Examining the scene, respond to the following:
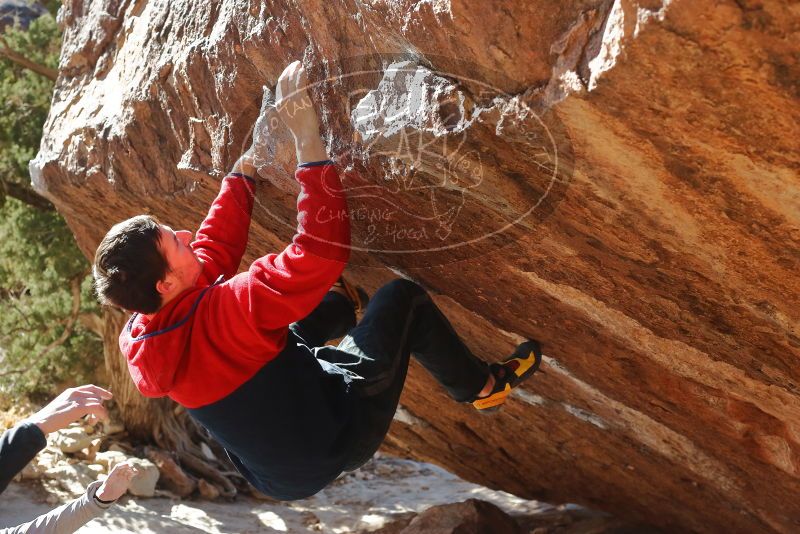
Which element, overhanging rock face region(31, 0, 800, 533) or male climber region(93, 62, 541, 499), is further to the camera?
male climber region(93, 62, 541, 499)

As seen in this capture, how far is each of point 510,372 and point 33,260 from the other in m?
5.16

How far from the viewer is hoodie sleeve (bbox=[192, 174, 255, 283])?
9.34 ft

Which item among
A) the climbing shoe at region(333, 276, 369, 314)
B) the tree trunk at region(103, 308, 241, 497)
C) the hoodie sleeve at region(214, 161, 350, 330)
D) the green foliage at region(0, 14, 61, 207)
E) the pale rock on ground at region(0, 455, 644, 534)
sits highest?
the green foliage at region(0, 14, 61, 207)

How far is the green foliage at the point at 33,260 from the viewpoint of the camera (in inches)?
274

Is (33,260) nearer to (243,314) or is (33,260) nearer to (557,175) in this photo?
(243,314)

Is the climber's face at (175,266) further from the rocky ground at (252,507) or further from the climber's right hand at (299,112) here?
the rocky ground at (252,507)

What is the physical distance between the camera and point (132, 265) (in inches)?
94.2

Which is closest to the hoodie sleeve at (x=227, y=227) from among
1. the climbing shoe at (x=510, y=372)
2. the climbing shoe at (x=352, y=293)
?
the climbing shoe at (x=352, y=293)

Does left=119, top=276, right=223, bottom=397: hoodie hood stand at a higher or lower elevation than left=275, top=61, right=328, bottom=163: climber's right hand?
lower

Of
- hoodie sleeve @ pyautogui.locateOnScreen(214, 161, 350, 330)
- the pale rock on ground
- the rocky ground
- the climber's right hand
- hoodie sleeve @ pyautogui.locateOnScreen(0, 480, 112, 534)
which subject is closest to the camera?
hoodie sleeve @ pyautogui.locateOnScreen(214, 161, 350, 330)

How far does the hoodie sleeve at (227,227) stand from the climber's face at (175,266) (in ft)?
0.88

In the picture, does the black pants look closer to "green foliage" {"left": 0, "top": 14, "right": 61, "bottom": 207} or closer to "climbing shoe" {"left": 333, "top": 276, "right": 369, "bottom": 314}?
"climbing shoe" {"left": 333, "top": 276, "right": 369, "bottom": 314}

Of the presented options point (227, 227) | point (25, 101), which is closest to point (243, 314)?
point (227, 227)

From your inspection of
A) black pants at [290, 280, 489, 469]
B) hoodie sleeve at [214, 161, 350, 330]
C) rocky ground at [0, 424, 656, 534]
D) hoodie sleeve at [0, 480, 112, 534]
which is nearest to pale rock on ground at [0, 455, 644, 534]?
rocky ground at [0, 424, 656, 534]
